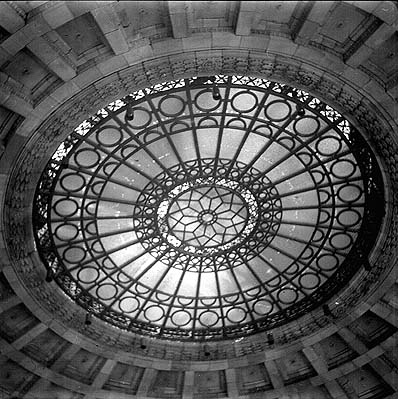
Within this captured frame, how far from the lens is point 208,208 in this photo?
22.2 meters

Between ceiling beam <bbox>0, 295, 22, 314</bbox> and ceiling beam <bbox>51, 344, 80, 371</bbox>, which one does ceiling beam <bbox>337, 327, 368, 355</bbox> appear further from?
ceiling beam <bbox>0, 295, 22, 314</bbox>

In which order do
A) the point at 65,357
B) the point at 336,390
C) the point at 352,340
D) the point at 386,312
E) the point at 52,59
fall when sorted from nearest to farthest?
the point at 52,59, the point at 386,312, the point at 352,340, the point at 65,357, the point at 336,390

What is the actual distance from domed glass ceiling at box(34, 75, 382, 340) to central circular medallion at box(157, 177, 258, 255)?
0.05 meters

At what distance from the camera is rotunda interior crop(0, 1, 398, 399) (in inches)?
643

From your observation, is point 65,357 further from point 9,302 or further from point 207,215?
point 207,215

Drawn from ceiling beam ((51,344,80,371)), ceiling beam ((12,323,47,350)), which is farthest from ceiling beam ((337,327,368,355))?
ceiling beam ((12,323,47,350))

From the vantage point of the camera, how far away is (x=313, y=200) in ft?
70.9

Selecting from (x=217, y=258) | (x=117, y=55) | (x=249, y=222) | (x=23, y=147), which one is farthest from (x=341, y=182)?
(x=23, y=147)

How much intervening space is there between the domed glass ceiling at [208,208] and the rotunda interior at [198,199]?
8 cm

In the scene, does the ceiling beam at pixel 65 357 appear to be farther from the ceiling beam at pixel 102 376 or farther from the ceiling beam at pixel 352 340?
the ceiling beam at pixel 352 340

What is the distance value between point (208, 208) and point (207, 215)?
0.31 metres

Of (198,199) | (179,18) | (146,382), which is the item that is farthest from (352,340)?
(179,18)

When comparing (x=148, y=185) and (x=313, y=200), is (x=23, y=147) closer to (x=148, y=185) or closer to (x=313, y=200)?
(x=148, y=185)

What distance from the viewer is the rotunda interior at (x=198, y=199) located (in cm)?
1634
